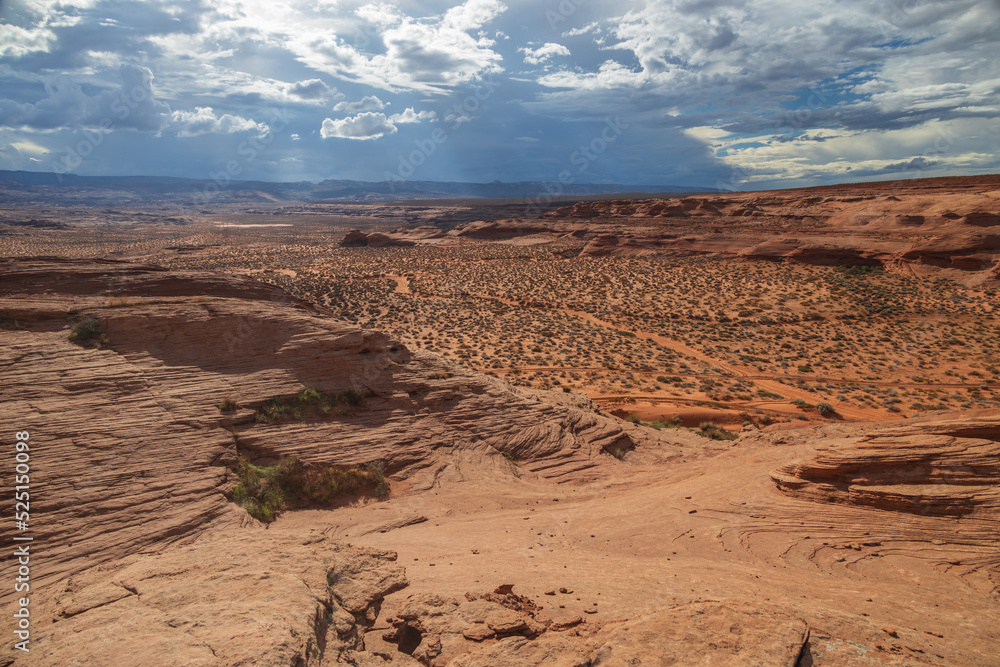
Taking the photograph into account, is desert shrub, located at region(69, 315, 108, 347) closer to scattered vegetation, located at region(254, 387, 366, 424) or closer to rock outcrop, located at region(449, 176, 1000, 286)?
scattered vegetation, located at region(254, 387, 366, 424)

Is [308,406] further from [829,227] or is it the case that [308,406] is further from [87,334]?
[829,227]

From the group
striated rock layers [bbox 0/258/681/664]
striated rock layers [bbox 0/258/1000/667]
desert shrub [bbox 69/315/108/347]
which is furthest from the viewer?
desert shrub [bbox 69/315/108/347]

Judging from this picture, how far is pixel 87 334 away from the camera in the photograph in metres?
9.88

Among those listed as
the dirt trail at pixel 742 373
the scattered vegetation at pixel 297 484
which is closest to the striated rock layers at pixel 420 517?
the scattered vegetation at pixel 297 484

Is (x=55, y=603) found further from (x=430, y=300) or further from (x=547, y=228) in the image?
(x=547, y=228)

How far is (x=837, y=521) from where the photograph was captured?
8602 mm

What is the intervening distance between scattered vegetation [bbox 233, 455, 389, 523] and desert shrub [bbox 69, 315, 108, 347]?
4073 mm

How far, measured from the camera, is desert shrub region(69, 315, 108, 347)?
9750 millimetres

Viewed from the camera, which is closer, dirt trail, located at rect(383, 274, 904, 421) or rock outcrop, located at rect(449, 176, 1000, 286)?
dirt trail, located at rect(383, 274, 904, 421)

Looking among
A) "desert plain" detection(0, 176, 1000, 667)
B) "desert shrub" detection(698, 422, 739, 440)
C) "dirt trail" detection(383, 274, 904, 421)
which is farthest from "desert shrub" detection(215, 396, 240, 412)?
"dirt trail" detection(383, 274, 904, 421)

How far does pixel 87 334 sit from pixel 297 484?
5.40m

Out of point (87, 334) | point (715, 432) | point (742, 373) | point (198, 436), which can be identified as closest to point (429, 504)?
point (198, 436)

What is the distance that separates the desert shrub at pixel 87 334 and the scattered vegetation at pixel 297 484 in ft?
13.4

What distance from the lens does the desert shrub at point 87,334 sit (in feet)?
32.0
